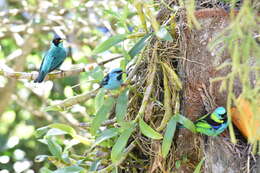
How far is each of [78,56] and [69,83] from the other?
284 mm

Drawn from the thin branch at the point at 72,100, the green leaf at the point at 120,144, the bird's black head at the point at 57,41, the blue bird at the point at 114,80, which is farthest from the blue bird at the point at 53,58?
the green leaf at the point at 120,144

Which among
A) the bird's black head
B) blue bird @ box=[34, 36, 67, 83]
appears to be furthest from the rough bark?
the bird's black head

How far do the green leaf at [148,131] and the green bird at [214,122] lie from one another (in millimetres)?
139

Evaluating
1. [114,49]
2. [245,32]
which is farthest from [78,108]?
[245,32]

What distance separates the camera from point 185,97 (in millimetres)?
1624

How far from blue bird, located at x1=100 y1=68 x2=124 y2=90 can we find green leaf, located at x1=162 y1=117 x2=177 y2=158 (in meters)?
0.23

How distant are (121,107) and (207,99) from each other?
0.28 metres

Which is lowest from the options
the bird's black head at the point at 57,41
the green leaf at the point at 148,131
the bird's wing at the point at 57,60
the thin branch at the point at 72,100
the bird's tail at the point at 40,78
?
the green leaf at the point at 148,131

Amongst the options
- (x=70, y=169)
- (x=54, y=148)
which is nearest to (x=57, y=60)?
(x=54, y=148)

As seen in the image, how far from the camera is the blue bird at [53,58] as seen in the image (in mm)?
2100

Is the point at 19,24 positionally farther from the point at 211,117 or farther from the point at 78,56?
the point at 211,117

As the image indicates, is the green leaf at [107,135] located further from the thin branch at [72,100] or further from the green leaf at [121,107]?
the thin branch at [72,100]

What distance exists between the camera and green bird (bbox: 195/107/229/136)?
1.48 metres

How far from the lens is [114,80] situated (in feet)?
5.41
